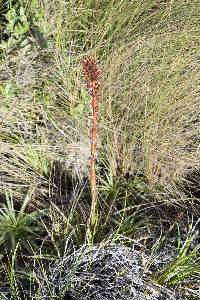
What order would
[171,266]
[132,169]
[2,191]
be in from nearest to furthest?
[171,266]
[2,191]
[132,169]

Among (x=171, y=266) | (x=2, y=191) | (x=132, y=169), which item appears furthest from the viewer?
(x=132, y=169)

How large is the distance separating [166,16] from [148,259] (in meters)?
1.43

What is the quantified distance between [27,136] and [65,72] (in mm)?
412

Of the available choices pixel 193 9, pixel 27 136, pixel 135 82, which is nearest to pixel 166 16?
pixel 193 9

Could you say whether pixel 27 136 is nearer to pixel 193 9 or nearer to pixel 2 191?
pixel 2 191

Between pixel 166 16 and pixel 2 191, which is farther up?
pixel 166 16

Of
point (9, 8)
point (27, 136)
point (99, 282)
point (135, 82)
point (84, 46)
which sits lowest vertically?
point (99, 282)

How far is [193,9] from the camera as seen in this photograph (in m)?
2.51

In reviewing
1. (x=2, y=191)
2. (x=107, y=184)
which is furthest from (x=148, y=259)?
(x=2, y=191)

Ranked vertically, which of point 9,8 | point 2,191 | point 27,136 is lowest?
point 2,191

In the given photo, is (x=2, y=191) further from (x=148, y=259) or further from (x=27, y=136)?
(x=148, y=259)

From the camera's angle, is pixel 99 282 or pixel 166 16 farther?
pixel 166 16

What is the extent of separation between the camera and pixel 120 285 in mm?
1783

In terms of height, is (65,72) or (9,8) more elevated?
(9,8)
